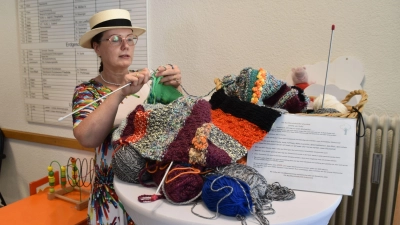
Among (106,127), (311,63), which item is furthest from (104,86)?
(311,63)

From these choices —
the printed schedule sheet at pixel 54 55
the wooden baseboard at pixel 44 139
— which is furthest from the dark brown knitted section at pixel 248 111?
the wooden baseboard at pixel 44 139

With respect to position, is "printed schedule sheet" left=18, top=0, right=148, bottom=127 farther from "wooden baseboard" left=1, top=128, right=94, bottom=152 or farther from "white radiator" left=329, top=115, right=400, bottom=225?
"white radiator" left=329, top=115, right=400, bottom=225

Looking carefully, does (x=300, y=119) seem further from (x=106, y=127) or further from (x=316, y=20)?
(x=316, y=20)

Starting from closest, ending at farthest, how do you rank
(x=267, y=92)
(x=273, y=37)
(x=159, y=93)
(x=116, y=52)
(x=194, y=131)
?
(x=194, y=131), (x=267, y=92), (x=159, y=93), (x=116, y=52), (x=273, y=37)

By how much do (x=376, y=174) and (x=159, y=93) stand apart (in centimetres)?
88

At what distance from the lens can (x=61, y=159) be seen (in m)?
2.03

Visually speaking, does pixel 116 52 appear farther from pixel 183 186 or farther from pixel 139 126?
pixel 183 186

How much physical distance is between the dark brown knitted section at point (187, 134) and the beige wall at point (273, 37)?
764 mm

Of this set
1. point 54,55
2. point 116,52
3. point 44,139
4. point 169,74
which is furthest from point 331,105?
point 44,139

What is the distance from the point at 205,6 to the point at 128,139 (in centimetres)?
96

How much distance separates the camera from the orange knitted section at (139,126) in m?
0.68

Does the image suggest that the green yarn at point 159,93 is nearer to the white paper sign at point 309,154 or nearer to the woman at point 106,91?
the woman at point 106,91

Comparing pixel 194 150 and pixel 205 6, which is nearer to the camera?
pixel 194 150

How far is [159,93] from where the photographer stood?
875 millimetres
